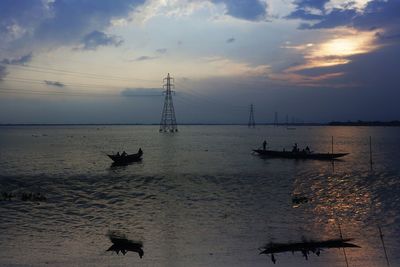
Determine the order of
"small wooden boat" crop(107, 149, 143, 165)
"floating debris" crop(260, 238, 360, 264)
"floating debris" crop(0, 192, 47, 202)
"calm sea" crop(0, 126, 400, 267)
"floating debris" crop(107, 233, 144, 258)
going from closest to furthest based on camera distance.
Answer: "calm sea" crop(0, 126, 400, 267) → "floating debris" crop(260, 238, 360, 264) → "floating debris" crop(107, 233, 144, 258) → "floating debris" crop(0, 192, 47, 202) → "small wooden boat" crop(107, 149, 143, 165)

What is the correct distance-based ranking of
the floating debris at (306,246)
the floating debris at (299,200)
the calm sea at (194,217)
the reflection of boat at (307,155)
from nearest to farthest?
the calm sea at (194,217) < the floating debris at (306,246) < the floating debris at (299,200) < the reflection of boat at (307,155)

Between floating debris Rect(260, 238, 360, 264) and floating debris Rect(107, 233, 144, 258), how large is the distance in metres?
5.75

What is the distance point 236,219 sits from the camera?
2597 cm

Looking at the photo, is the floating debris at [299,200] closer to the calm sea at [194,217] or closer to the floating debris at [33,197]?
the calm sea at [194,217]

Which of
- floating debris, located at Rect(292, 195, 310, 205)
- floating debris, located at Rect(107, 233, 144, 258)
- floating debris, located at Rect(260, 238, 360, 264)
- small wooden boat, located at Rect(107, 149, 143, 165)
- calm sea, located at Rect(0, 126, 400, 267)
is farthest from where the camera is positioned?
small wooden boat, located at Rect(107, 149, 143, 165)

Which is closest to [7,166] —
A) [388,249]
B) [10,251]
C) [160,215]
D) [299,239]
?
[160,215]

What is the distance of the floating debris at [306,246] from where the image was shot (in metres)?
18.9

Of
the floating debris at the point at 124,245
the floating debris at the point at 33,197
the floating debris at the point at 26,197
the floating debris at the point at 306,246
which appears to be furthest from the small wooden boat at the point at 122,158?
the floating debris at the point at 306,246

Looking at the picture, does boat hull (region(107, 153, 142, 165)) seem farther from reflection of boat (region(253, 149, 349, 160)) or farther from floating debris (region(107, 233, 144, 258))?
floating debris (region(107, 233, 144, 258))

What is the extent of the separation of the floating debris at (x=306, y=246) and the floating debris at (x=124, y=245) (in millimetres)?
5751

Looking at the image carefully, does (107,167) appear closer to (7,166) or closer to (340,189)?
(7,166)

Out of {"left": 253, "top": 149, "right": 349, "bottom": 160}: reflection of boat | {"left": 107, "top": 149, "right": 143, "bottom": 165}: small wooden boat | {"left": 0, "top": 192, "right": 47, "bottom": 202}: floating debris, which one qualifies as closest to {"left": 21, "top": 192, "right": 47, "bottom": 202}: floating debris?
{"left": 0, "top": 192, "right": 47, "bottom": 202}: floating debris

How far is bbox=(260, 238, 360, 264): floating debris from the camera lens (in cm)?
1889

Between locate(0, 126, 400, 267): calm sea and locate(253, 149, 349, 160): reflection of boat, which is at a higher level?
locate(253, 149, 349, 160): reflection of boat
